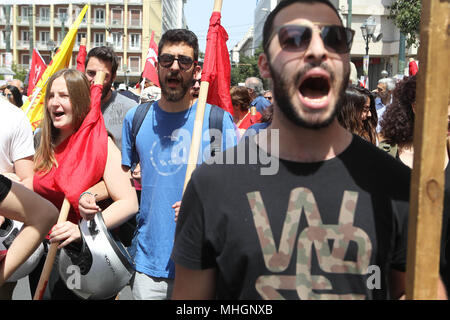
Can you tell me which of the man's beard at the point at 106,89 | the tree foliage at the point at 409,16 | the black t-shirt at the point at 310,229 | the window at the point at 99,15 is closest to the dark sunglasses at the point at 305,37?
the black t-shirt at the point at 310,229

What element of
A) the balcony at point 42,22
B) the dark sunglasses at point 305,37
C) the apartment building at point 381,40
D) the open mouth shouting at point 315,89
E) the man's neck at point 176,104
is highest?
the balcony at point 42,22

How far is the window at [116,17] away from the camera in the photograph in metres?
83.1

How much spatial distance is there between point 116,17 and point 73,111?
82.7 meters

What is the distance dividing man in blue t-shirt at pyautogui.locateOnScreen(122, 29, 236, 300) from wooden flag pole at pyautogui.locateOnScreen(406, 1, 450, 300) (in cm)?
204

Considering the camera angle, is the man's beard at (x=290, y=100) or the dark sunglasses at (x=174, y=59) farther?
the dark sunglasses at (x=174, y=59)

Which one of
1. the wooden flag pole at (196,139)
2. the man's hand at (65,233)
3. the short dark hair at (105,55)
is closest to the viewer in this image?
the wooden flag pole at (196,139)

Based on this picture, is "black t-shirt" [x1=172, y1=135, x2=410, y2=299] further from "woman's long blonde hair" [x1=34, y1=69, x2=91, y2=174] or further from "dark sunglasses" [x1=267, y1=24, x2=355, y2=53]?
"woman's long blonde hair" [x1=34, y1=69, x2=91, y2=174]

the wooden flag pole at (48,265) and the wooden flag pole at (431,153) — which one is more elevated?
the wooden flag pole at (431,153)

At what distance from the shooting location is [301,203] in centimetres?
194

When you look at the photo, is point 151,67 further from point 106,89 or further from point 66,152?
point 66,152

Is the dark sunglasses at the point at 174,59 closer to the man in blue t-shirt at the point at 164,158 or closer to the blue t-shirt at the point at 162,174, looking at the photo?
the man in blue t-shirt at the point at 164,158

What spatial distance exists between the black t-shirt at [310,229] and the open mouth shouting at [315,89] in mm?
190

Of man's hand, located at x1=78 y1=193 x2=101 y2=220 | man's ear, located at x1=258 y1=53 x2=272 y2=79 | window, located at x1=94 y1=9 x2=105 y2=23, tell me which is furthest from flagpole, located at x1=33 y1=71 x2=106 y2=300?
window, located at x1=94 y1=9 x2=105 y2=23

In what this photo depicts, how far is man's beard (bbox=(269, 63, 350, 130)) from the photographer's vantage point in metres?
2.00
